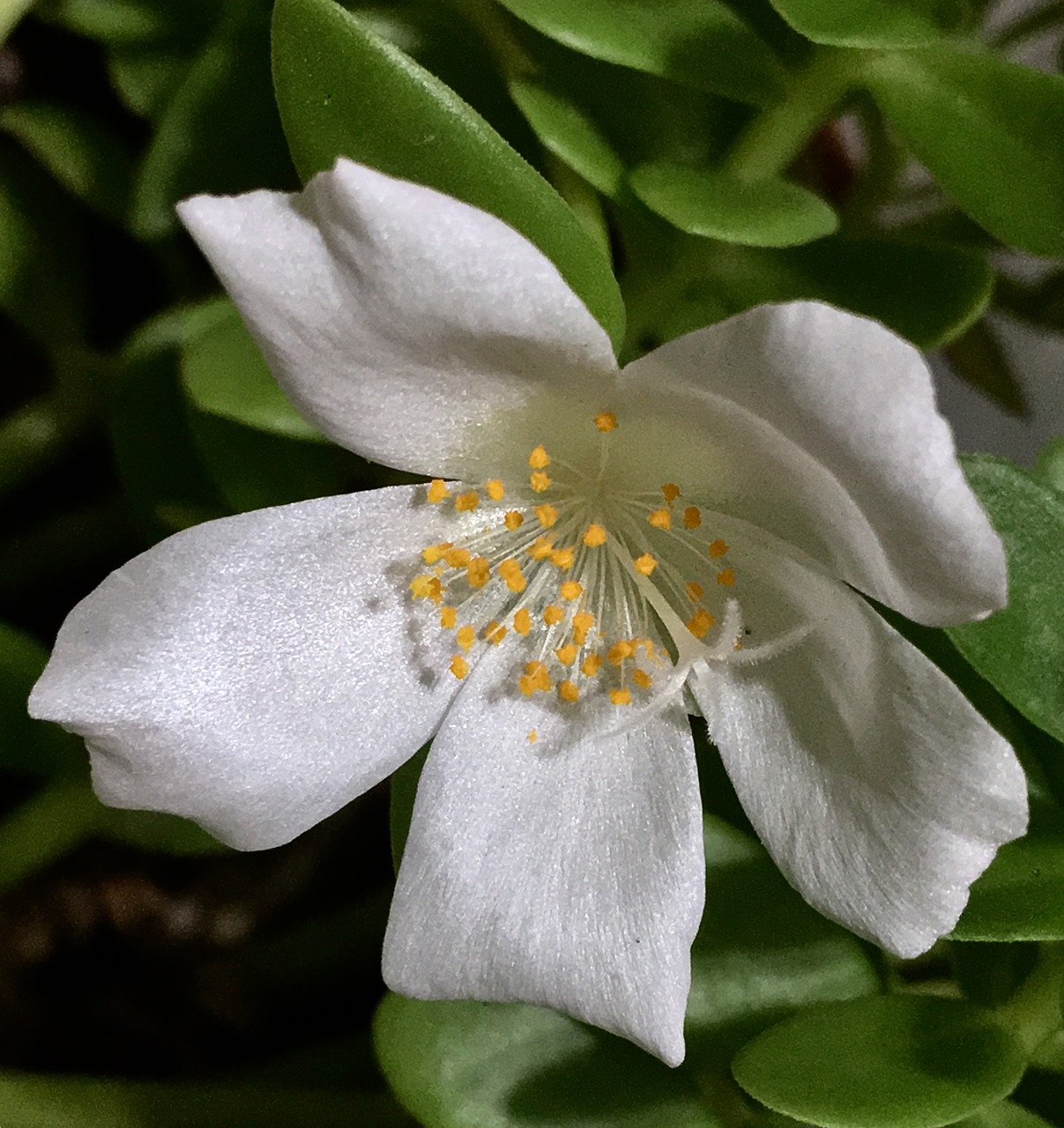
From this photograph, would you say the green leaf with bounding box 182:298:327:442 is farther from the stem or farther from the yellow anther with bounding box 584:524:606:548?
the stem

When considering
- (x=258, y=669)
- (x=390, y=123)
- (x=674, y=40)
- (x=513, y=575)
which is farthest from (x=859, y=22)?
(x=258, y=669)

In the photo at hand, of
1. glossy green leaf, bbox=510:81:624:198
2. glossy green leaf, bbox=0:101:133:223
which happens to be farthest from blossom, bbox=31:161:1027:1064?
glossy green leaf, bbox=0:101:133:223

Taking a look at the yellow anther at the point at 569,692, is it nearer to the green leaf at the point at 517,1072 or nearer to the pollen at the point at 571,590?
the pollen at the point at 571,590

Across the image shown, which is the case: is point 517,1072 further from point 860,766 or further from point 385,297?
point 385,297

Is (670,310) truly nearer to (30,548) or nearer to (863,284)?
(863,284)

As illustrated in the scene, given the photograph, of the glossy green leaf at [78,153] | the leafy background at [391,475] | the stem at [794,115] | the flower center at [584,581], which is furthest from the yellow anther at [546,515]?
the glossy green leaf at [78,153]
